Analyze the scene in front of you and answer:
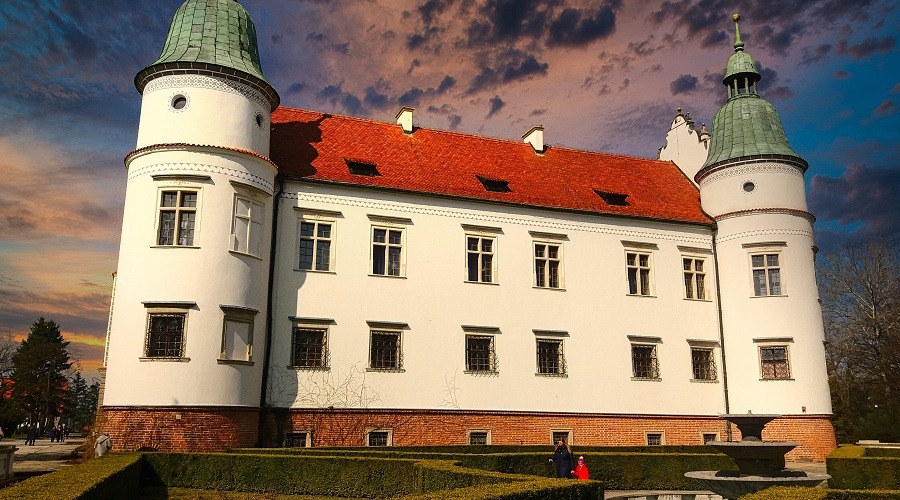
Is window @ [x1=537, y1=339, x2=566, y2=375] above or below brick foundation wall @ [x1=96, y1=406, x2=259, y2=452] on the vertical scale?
above

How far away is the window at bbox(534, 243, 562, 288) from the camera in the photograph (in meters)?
28.3

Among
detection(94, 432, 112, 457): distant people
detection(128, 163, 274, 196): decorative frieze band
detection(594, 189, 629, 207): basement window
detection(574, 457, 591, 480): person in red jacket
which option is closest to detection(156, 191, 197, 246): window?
detection(128, 163, 274, 196): decorative frieze band

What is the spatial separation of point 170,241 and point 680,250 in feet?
65.0

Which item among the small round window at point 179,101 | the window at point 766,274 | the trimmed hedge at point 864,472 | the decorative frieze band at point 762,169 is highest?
the decorative frieze band at point 762,169

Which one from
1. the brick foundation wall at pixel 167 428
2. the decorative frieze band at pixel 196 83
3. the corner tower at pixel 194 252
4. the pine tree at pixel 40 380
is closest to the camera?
the brick foundation wall at pixel 167 428

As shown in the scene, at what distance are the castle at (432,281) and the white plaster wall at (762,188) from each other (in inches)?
3.4

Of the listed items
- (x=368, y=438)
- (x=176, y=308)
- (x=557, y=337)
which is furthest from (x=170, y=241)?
(x=557, y=337)

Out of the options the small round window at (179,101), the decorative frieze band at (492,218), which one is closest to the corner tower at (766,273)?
the decorative frieze band at (492,218)

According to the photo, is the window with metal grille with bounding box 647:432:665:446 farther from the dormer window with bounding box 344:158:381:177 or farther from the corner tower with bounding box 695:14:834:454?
the dormer window with bounding box 344:158:381:177

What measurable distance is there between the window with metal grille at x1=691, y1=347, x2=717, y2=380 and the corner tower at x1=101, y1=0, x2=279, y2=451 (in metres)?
17.1

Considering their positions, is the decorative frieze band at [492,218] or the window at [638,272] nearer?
Answer: the decorative frieze band at [492,218]

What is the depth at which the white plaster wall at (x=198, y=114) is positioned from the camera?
23.4 meters

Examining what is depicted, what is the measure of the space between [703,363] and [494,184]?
11144 millimetres

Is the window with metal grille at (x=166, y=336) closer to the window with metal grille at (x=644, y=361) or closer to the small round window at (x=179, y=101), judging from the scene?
the small round window at (x=179, y=101)
